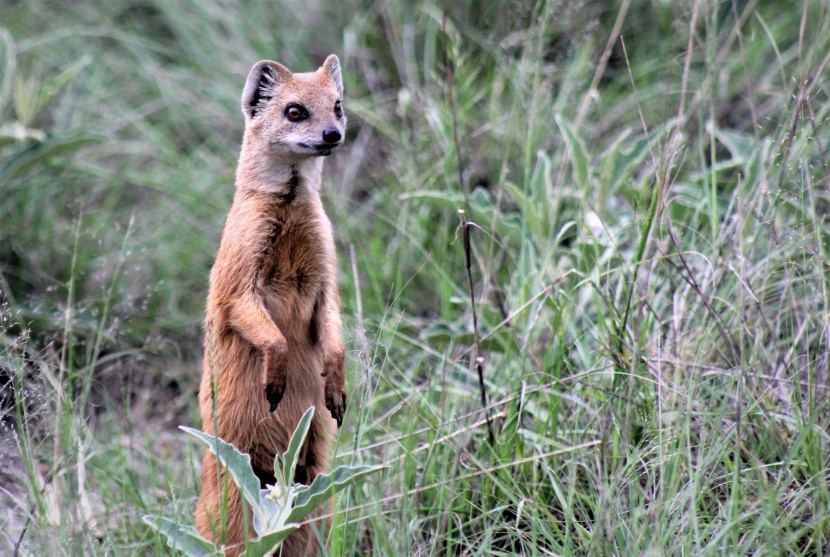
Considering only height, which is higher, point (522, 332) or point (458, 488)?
point (522, 332)

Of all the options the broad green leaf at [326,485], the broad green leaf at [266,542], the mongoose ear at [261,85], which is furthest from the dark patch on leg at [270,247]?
the broad green leaf at [266,542]

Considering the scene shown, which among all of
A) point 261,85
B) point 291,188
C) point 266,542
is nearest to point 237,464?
point 266,542

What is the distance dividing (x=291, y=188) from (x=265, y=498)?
3.32ft

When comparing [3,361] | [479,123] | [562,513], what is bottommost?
[562,513]

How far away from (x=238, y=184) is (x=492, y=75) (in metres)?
2.79

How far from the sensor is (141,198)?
17.6ft

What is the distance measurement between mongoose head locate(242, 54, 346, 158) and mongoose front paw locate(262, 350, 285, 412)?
64 cm

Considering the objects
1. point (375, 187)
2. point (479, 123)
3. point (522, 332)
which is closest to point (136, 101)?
point (375, 187)

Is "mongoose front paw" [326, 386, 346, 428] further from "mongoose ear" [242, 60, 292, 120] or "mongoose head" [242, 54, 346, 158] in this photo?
"mongoose ear" [242, 60, 292, 120]

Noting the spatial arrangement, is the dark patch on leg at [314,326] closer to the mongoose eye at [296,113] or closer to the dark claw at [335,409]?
the dark claw at [335,409]

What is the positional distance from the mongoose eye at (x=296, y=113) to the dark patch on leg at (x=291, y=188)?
0.51 ft

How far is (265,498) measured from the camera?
2500 millimetres

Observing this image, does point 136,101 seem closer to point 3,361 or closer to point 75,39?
point 75,39

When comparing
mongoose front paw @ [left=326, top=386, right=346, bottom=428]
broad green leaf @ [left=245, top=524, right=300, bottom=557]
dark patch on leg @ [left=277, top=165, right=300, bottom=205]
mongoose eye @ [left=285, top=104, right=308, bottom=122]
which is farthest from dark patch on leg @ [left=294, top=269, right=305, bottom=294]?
broad green leaf @ [left=245, top=524, right=300, bottom=557]
